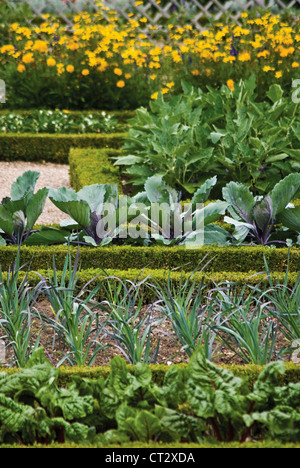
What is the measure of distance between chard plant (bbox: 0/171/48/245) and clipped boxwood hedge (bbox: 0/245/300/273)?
0.14m

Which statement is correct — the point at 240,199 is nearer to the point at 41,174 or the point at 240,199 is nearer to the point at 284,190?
the point at 284,190

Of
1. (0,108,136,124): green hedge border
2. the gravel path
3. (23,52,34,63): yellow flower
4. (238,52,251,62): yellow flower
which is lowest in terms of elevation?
the gravel path

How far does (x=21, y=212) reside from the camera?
4418 mm

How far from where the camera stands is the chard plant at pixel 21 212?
444 cm

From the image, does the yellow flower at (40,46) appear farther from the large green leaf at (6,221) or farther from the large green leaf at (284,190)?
the large green leaf at (284,190)

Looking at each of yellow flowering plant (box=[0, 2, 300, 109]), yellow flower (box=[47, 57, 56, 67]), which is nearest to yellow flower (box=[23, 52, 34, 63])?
yellow flowering plant (box=[0, 2, 300, 109])

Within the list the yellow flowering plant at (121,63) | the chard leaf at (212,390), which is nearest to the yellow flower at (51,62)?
the yellow flowering plant at (121,63)

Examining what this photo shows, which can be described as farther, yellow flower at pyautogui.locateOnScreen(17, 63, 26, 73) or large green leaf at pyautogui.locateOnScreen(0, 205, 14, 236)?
yellow flower at pyautogui.locateOnScreen(17, 63, 26, 73)

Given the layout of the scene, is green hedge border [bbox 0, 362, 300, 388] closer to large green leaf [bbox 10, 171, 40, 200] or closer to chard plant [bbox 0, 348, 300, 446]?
chard plant [bbox 0, 348, 300, 446]

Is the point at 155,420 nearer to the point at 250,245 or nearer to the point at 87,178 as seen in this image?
the point at 250,245

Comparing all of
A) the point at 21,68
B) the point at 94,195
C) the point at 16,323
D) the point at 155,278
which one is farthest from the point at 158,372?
the point at 21,68

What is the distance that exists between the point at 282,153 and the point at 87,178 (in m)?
1.85

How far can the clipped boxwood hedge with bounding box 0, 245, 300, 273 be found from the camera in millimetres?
4441
